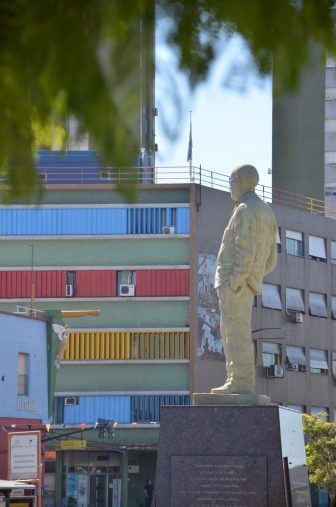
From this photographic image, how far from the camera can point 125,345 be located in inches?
2138

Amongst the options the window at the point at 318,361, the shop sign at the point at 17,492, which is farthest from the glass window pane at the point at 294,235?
the shop sign at the point at 17,492

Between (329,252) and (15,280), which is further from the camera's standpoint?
(329,252)

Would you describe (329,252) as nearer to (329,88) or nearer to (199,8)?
(329,88)

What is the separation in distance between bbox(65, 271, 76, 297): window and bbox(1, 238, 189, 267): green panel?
39 centimetres

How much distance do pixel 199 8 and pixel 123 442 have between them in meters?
49.7

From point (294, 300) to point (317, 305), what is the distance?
5.55 ft

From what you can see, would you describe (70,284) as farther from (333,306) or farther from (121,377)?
(333,306)

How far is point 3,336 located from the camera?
124 ft

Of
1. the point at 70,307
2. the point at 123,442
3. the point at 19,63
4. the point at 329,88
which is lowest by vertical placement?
the point at 19,63

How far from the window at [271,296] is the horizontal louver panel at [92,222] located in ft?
15.8

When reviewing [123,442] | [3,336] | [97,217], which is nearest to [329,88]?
[97,217]

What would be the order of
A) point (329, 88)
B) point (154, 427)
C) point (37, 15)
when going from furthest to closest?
point (329, 88) → point (154, 427) → point (37, 15)

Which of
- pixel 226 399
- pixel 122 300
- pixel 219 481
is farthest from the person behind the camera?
pixel 122 300

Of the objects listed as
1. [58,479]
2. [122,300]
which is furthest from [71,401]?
[122,300]
